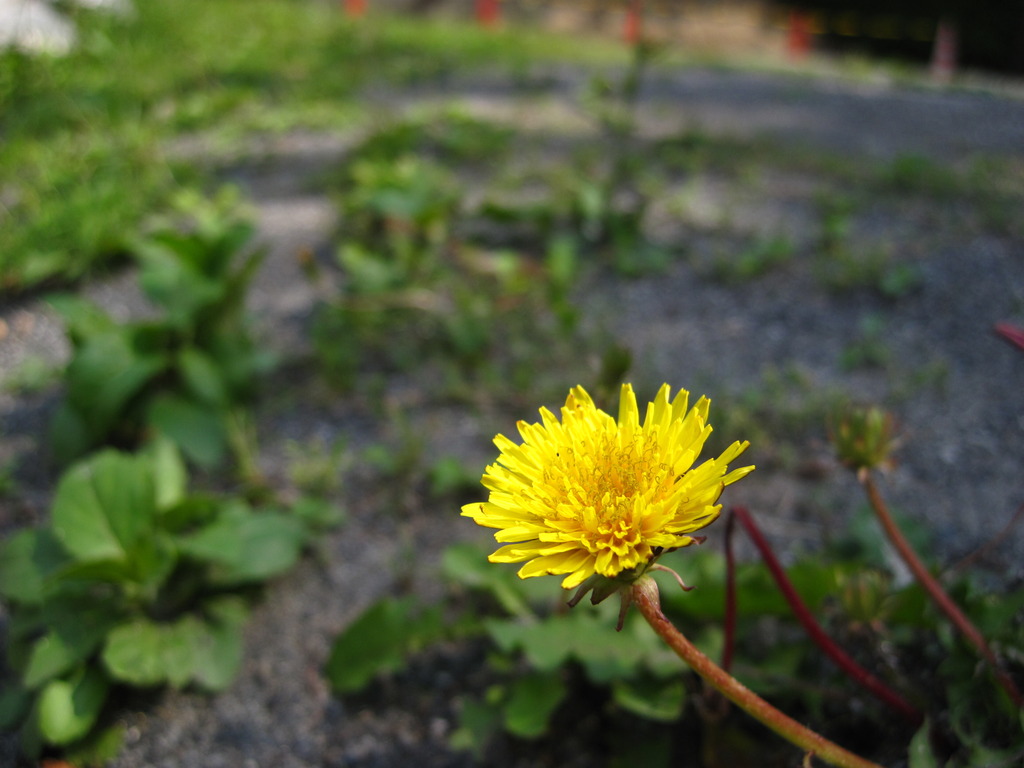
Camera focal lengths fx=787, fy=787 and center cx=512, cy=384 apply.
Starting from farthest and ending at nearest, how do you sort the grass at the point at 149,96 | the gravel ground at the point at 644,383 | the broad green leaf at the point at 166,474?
1. the grass at the point at 149,96
2. the broad green leaf at the point at 166,474
3. the gravel ground at the point at 644,383

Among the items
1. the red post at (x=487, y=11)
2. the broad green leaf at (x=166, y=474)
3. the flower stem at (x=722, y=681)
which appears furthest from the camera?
the red post at (x=487, y=11)

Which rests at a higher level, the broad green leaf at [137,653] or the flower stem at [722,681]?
the flower stem at [722,681]

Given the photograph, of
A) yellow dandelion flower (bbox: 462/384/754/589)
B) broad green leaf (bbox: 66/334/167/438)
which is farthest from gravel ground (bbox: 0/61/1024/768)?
yellow dandelion flower (bbox: 462/384/754/589)

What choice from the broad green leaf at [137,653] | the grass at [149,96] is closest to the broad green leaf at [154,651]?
the broad green leaf at [137,653]

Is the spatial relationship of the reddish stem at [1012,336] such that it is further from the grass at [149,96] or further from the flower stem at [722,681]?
the grass at [149,96]

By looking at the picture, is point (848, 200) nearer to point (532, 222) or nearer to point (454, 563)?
point (532, 222)

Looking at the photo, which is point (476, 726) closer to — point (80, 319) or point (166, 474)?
point (166, 474)

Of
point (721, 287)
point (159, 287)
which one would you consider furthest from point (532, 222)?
point (159, 287)
